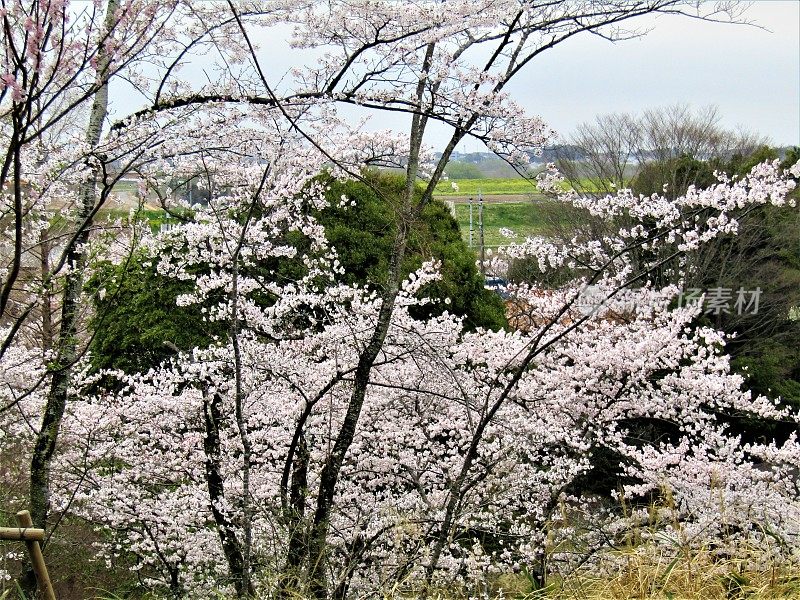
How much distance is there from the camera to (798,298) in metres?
17.0

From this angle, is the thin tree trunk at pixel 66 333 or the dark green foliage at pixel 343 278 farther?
the dark green foliage at pixel 343 278

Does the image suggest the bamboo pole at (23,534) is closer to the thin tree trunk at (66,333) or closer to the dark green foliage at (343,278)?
the thin tree trunk at (66,333)

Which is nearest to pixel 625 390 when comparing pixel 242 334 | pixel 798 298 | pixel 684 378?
pixel 684 378

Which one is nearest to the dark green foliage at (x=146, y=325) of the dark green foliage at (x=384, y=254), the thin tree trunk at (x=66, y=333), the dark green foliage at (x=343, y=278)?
the dark green foliage at (x=343, y=278)

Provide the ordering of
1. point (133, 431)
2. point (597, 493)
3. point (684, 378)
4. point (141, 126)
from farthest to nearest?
point (597, 493) < point (684, 378) < point (133, 431) < point (141, 126)

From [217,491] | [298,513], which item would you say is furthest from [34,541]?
[217,491]

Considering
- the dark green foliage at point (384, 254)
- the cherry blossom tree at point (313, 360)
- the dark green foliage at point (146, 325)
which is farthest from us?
the dark green foliage at point (384, 254)

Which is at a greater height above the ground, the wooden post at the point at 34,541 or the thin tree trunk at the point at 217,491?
the wooden post at the point at 34,541

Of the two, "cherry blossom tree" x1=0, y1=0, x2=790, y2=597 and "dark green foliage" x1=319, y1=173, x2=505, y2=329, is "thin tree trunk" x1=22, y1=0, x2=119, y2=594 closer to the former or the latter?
"cherry blossom tree" x1=0, y1=0, x2=790, y2=597

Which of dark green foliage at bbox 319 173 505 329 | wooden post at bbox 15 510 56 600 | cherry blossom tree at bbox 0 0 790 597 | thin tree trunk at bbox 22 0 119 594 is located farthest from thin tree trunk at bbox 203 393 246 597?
dark green foliage at bbox 319 173 505 329

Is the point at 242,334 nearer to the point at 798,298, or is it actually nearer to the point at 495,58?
the point at 495,58

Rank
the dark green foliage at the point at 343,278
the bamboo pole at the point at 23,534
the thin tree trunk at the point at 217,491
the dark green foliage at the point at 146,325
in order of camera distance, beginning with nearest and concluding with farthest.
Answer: the bamboo pole at the point at 23,534, the thin tree trunk at the point at 217,491, the dark green foliage at the point at 146,325, the dark green foliage at the point at 343,278

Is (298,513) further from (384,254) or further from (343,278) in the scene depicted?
(384,254)

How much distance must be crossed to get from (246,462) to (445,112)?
9.02 feet
